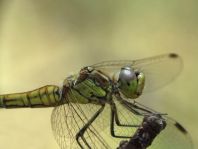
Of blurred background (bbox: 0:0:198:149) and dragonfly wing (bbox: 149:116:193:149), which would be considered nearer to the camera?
dragonfly wing (bbox: 149:116:193:149)

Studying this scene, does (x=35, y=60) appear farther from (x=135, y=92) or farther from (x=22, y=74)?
(x=135, y=92)

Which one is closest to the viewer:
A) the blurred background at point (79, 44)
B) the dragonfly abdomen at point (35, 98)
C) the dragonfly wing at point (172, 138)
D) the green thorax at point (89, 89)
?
the dragonfly wing at point (172, 138)

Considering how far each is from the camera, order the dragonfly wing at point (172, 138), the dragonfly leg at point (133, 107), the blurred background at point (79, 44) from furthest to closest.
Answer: the blurred background at point (79, 44)
the dragonfly leg at point (133, 107)
the dragonfly wing at point (172, 138)

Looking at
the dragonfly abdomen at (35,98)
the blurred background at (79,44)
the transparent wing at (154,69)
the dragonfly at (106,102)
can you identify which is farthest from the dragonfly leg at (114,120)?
the blurred background at (79,44)

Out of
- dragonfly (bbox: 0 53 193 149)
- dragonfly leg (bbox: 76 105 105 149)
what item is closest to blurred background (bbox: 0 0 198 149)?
dragonfly (bbox: 0 53 193 149)

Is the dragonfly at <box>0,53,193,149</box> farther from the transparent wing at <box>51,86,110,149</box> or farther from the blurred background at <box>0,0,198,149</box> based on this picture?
the blurred background at <box>0,0,198,149</box>

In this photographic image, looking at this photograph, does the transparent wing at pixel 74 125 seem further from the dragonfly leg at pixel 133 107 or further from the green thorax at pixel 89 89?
the dragonfly leg at pixel 133 107
